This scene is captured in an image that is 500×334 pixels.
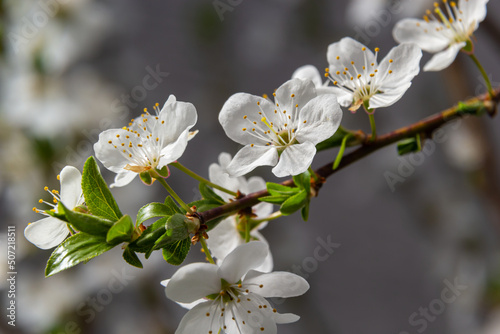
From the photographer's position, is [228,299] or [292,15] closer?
[228,299]

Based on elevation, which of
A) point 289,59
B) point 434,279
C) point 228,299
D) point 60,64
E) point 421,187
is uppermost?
point 60,64

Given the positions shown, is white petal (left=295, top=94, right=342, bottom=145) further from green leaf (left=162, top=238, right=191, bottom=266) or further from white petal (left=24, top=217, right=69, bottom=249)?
white petal (left=24, top=217, right=69, bottom=249)

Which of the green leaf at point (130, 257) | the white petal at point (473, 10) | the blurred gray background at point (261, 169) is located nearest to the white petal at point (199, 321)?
the green leaf at point (130, 257)

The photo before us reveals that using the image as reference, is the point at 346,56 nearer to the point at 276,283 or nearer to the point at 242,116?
the point at 242,116

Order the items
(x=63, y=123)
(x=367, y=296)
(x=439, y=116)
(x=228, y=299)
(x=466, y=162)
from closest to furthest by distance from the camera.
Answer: (x=228, y=299)
(x=439, y=116)
(x=63, y=123)
(x=466, y=162)
(x=367, y=296)

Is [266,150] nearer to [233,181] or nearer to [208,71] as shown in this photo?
[233,181]

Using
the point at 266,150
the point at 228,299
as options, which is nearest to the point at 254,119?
the point at 266,150
